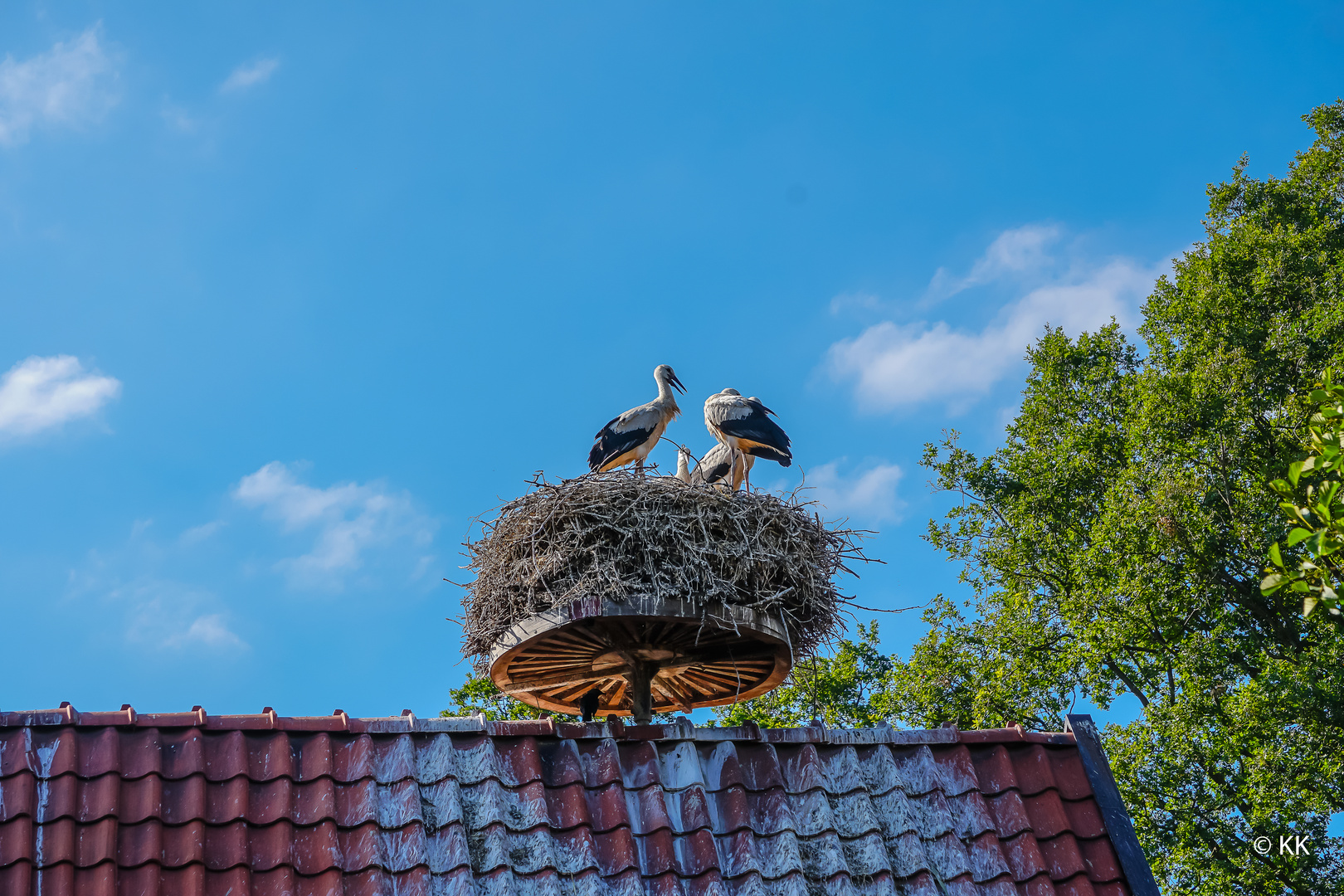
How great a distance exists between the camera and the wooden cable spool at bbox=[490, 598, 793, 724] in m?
5.61

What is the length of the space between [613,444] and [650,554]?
302 centimetres

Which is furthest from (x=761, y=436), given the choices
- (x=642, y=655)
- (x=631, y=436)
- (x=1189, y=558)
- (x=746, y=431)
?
(x=1189, y=558)

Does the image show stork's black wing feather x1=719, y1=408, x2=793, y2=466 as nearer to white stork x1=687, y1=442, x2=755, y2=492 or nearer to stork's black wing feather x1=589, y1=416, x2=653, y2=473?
white stork x1=687, y1=442, x2=755, y2=492

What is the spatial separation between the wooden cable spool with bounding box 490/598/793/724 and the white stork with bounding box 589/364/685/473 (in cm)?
225

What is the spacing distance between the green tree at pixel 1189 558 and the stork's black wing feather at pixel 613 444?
890cm

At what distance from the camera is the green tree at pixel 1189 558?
1364 cm

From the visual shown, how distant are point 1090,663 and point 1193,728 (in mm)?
1852

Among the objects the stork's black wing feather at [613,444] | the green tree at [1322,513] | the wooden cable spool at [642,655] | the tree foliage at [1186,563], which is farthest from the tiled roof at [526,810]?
the tree foliage at [1186,563]

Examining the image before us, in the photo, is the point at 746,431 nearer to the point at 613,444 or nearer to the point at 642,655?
the point at 613,444

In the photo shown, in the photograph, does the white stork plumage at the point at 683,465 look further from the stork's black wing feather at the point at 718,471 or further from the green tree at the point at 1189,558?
the green tree at the point at 1189,558

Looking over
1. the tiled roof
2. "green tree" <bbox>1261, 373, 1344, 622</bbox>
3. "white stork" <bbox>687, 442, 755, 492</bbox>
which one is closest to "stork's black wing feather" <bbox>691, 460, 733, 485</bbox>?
"white stork" <bbox>687, 442, 755, 492</bbox>

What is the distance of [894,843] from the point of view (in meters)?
4.84

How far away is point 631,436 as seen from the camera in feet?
28.6

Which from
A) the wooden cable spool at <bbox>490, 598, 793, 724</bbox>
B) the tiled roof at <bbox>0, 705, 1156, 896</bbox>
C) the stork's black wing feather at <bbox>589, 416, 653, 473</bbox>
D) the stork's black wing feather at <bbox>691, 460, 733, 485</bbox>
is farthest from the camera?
the stork's black wing feather at <bbox>691, 460, 733, 485</bbox>
